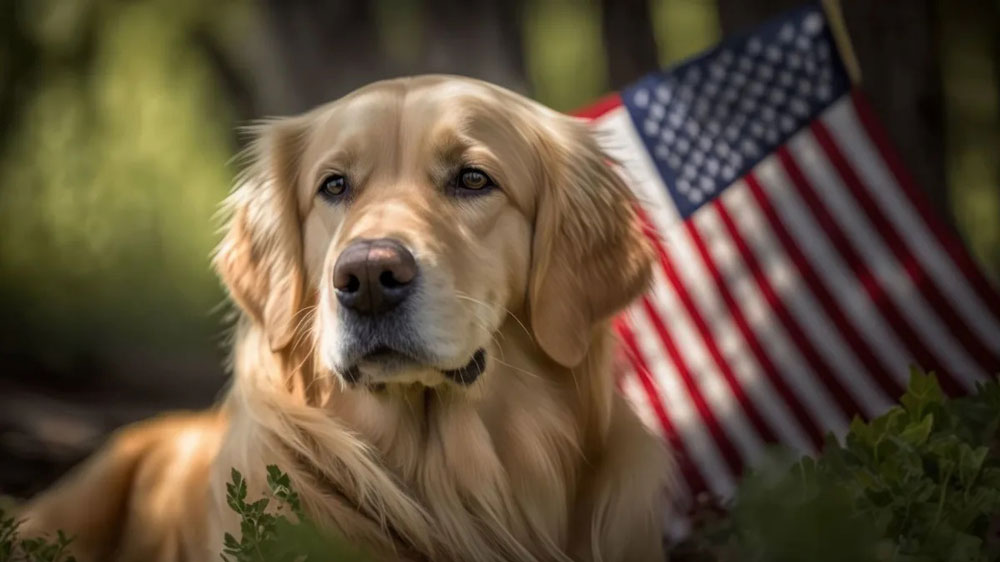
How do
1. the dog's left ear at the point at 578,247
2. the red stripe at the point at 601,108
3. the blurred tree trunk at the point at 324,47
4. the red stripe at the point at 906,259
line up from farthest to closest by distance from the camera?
the blurred tree trunk at the point at 324,47 < the red stripe at the point at 601,108 < the red stripe at the point at 906,259 < the dog's left ear at the point at 578,247

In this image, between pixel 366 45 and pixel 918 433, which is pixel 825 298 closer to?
pixel 918 433

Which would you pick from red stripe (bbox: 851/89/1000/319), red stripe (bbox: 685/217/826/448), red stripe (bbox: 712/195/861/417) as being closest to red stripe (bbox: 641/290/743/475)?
red stripe (bbox: 685/217/826/448)

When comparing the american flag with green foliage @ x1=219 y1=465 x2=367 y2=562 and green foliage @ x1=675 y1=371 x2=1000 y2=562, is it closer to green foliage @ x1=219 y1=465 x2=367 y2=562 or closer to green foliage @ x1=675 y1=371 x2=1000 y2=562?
green foliage @ x1=675 y1=371 x2=1000 y2=562

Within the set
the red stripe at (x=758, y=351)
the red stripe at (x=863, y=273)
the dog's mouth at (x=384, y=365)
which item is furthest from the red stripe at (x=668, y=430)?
the dog's mouth at (x=384, y=365)

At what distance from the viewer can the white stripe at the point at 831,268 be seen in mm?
3729

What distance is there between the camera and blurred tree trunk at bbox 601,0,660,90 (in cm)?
548

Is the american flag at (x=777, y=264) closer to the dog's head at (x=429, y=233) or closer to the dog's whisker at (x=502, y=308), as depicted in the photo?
the dog's head at (x=429, y=233)

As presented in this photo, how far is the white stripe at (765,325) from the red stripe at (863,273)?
323 mm

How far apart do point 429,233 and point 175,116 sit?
19.1 ft

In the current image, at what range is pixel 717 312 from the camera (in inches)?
155

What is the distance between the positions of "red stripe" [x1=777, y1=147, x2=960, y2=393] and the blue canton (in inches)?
5.6

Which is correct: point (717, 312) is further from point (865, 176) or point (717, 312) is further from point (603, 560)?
→ point (603, 560)

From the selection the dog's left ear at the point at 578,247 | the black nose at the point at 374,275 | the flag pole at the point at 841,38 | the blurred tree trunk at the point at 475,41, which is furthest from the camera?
the blurred tree trunk at the point at 475,41

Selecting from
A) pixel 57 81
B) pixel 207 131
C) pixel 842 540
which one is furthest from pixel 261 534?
pixel 207 131
